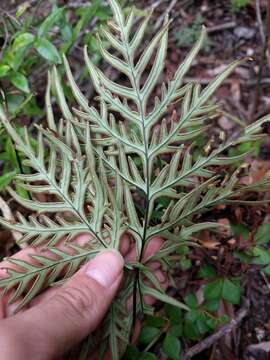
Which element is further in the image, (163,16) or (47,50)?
(163,16)

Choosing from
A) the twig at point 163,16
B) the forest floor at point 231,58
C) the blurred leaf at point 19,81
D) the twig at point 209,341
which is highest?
the blurred leaf at point 19,81

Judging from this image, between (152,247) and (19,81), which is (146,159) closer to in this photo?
(152,247)

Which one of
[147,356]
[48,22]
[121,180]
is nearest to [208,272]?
[147,356]

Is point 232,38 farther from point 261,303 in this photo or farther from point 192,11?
point 261,303

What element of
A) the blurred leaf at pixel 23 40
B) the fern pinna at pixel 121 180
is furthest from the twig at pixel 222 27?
the fern pinna at pixel 121 180

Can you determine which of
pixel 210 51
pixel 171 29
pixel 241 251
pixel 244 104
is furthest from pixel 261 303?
pixel 171 29

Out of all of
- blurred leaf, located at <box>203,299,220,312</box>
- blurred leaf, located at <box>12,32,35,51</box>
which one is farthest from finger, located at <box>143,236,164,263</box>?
blurred leaf, located at <box>12,32,35,51</box>

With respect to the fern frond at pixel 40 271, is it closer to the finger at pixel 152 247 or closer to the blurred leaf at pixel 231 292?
the finger at pixel 152 247
